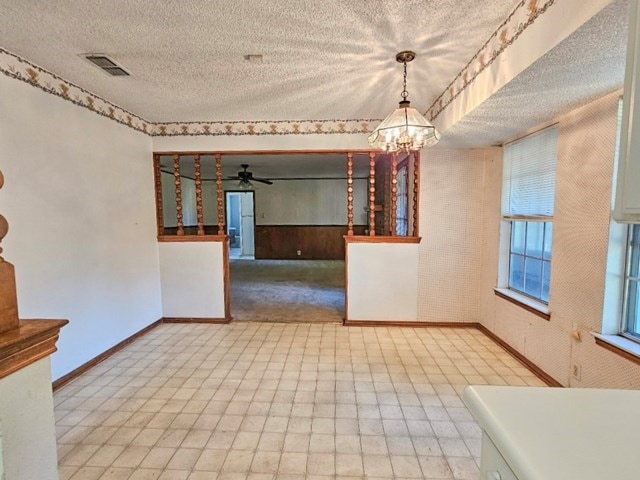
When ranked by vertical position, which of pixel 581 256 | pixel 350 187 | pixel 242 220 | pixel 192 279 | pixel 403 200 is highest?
pixel 350 187

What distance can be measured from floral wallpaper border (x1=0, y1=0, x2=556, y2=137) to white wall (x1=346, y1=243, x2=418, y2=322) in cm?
139

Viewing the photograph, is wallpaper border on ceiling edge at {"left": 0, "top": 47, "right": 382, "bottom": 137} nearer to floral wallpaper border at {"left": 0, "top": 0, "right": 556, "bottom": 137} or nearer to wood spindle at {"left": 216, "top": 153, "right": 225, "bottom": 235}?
floral wallpaper border at {"left": 0, "top": 0, "right": 556, "bottom": 137}

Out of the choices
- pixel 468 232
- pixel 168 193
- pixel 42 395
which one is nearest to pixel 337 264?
pixel 168 193

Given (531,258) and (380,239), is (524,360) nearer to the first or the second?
(531,258)

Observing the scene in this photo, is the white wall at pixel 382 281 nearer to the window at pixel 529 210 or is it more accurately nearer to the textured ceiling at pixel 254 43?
the window at pixel 529 210

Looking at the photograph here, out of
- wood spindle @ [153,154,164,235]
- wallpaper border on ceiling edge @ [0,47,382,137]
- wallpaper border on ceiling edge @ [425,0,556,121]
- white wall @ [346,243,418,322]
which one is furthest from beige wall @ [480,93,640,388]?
wood spindle @ [153,154,164,235]

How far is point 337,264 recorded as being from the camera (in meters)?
8.09

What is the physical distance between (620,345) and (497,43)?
188 cm

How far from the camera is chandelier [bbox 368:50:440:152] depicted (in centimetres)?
210

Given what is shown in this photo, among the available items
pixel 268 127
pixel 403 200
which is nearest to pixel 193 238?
pixel 268 127

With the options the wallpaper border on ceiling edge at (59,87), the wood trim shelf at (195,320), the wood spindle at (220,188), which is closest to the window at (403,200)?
the wood spindle at (220,188)

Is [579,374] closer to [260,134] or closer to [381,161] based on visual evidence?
[260,134]

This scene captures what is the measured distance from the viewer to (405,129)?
6.92ft

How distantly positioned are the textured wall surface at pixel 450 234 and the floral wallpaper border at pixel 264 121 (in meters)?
0.66
